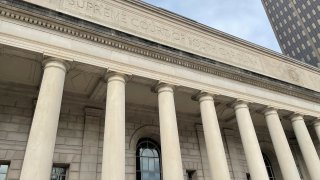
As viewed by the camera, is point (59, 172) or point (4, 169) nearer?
point (4, 169)

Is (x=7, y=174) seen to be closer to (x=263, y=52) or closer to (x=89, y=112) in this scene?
(x=89, y=112)

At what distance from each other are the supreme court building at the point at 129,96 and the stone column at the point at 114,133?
0.05 metres

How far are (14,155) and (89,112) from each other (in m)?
4.78

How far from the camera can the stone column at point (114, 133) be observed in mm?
10823

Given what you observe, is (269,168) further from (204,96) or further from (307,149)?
(204,96)

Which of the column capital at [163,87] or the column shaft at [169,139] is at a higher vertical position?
the column capital at [163,87]

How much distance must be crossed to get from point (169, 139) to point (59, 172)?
22.8 feet

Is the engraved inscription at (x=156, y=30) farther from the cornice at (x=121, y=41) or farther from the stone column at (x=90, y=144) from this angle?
the stone column at (x=90, y=144)

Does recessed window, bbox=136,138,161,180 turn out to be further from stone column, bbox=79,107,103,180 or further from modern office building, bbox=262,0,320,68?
modern office building, bbox=262,0,320,68

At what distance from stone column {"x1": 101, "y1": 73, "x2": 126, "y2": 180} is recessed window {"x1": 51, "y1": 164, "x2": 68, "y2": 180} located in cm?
534

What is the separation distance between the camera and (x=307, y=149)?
1867 cm

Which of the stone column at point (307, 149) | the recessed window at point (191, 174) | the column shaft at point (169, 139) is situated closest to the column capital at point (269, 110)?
→ the stone column at point (307, 149)

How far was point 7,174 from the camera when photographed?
13578 mm

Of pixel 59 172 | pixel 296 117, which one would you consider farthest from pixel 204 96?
pixel 59 172
